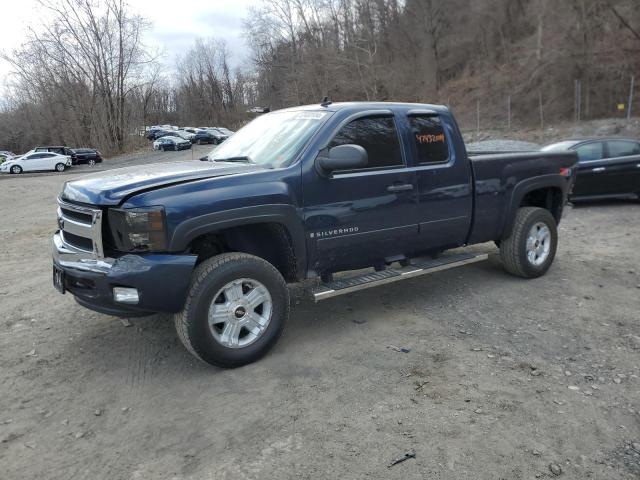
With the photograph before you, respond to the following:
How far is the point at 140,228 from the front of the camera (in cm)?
A: 365

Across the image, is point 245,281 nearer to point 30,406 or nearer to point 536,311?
point 30,406

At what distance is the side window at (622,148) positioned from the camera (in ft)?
36.1

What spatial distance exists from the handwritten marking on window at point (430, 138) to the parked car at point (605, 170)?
6.70 meters

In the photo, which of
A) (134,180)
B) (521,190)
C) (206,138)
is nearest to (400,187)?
(521,190)

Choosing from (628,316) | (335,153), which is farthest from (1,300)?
(628,316)

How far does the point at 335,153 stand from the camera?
426 centimetres

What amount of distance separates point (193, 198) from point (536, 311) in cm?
347

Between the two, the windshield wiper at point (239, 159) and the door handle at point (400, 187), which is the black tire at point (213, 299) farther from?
the door handle at point (400, 187)

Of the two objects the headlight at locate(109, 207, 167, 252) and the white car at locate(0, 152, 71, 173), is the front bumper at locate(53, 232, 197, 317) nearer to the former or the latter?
the headlight at locate(109, 207, 167, 252)

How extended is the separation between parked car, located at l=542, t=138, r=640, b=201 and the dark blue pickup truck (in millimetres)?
5882

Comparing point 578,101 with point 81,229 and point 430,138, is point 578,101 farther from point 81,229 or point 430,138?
point 81,229

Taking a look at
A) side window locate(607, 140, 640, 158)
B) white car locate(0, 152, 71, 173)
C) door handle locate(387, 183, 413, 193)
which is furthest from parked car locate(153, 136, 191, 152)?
door handle locate(387, 183, 413, 193)

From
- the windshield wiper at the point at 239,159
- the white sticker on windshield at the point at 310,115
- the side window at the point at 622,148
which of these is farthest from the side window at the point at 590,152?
the windshield wiper at the point at 239,159

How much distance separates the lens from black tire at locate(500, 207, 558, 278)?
Result: 19.5 ft
